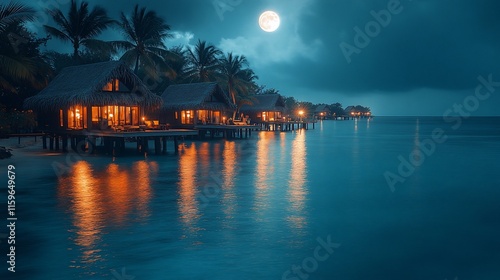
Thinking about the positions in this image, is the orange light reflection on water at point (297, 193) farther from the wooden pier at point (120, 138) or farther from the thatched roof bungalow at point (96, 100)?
the thatched roof bungalow at point (96, 100)

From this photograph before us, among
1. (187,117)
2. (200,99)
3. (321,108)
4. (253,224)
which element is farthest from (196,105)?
(321,108)

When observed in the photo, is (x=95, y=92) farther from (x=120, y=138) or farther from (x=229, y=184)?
(x=229, y=184)

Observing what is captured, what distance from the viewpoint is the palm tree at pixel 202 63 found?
47.5 meters

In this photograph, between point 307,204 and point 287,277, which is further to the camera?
point 307,204

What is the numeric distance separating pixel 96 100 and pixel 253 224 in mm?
18353

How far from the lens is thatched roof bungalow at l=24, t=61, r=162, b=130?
25.9 meters

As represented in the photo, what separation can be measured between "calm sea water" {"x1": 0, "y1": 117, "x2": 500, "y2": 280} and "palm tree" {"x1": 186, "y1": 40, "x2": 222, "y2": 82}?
99.9 ft

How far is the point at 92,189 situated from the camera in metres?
A: 14.0

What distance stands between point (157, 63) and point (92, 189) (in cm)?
2637

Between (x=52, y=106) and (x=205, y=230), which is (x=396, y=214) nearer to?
(x=205, y=230)

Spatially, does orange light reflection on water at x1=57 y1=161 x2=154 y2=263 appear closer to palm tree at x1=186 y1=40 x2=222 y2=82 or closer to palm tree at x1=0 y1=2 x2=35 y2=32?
palm tree at x1=0 y1=2 x2=35 y2=32

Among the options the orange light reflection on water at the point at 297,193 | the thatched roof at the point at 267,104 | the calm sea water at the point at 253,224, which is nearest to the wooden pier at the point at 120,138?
the calm sea water at the point at 253,224

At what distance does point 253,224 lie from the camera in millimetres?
9953

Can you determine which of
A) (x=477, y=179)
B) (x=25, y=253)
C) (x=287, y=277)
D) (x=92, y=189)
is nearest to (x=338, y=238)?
(x=287, y=277)
